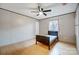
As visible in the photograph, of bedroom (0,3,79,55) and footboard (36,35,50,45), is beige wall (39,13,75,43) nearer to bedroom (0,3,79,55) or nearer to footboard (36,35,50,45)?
bedroom (0,3,79,55)

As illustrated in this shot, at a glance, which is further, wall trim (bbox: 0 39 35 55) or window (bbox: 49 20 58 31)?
window (bbox: 49 20 58 31)

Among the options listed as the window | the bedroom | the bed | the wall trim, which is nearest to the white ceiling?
the bedroom

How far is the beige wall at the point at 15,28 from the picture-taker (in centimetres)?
139

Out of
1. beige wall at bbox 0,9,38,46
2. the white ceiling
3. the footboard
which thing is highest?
the white ceiling

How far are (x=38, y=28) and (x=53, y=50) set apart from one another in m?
0.49

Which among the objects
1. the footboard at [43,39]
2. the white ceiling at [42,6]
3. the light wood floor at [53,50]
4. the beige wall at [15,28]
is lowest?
the light wood floor at [53,50]

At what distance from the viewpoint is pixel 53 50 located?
4.75 feet

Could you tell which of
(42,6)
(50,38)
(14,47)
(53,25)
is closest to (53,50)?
(50,38)

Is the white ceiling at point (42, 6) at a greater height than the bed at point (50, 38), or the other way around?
the white ceiling at point (42, 6)

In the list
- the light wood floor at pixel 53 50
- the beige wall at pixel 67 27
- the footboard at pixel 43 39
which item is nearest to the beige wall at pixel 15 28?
the footboard at pixel 43 39

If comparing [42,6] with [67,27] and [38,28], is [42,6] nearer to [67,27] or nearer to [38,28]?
[38,28]

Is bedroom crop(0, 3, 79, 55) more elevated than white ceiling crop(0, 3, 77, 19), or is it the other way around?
white ceiling crop(0, 3, 77, 19)

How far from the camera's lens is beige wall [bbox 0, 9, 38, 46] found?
54.8 inches

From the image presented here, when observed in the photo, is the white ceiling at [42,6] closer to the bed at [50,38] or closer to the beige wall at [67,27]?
the beige wall at [67,27]
